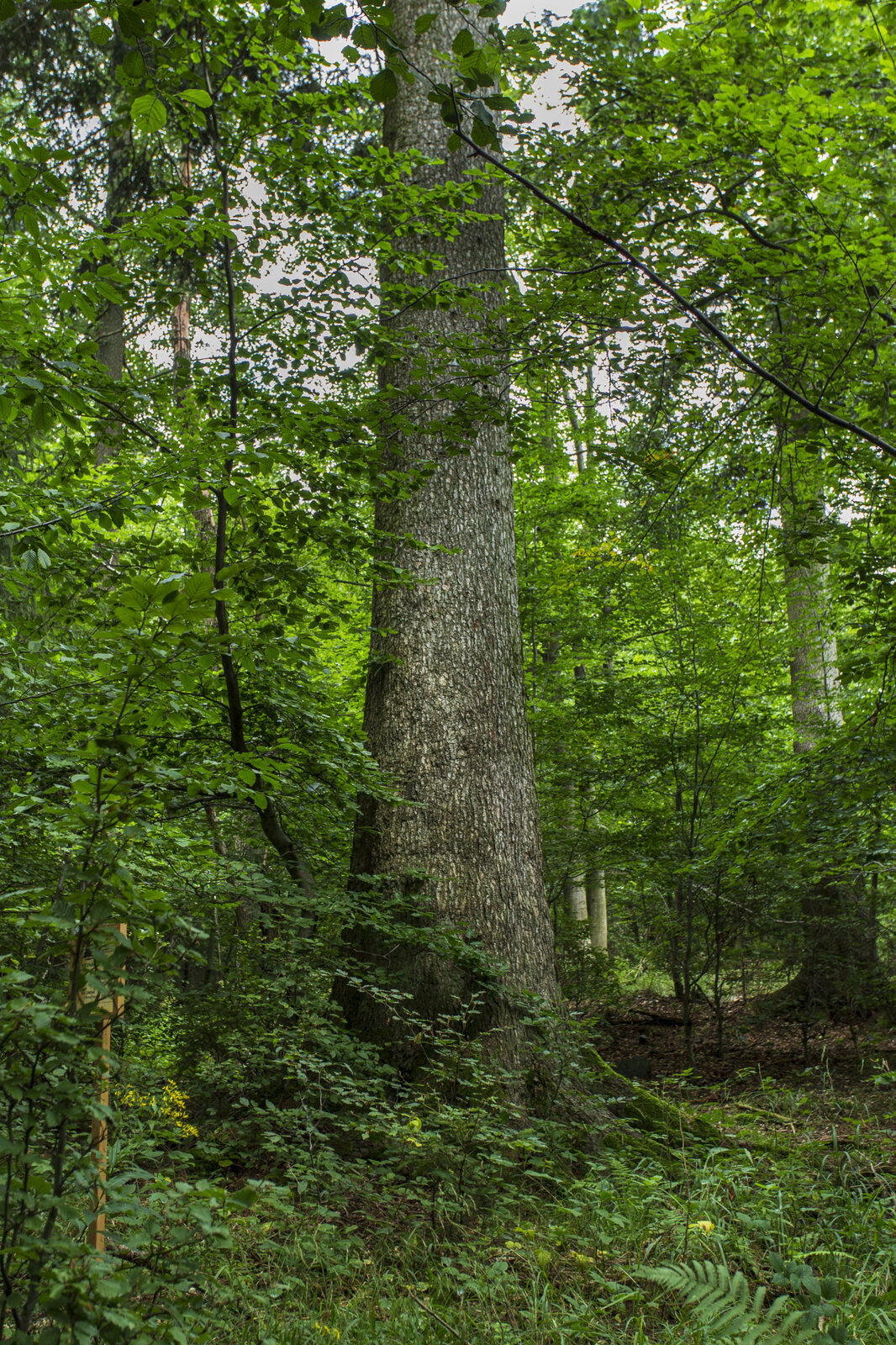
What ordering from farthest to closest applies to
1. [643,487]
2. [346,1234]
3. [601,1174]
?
[643,487]
[601,1174]
[346,1234]

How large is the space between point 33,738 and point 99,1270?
2320 millimetres

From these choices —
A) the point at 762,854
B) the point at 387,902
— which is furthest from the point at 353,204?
the point at 762,854

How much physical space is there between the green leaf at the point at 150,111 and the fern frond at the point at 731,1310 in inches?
130

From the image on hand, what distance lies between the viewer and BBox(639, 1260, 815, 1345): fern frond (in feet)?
6.30

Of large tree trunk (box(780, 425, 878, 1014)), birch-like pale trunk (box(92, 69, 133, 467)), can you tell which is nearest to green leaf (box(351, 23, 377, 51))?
large tree trunk (box(780, 425, 878, 1014))

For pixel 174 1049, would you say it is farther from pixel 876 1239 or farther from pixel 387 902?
pixel 876 1239

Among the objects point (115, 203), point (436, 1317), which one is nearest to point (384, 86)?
point (436, 1317)

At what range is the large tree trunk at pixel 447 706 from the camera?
405 cm

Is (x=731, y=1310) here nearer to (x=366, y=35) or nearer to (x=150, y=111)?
(x=366, y=35)

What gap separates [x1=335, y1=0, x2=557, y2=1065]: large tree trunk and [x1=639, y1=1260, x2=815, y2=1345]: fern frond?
1.76 m

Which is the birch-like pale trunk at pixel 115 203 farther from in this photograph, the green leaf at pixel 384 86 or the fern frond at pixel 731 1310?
the fern frond at pixel 731 1310

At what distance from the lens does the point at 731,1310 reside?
6.47ft

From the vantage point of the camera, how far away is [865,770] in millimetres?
3877

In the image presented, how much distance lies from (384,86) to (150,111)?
0.77 m
